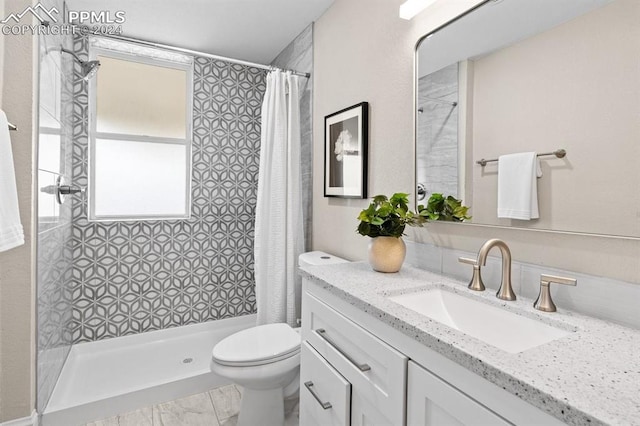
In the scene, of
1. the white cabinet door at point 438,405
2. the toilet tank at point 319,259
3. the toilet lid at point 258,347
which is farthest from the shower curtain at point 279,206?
the white cabinet door at point 438,405

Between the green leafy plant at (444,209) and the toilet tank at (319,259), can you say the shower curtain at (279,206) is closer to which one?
the toilet tank at (319,259)

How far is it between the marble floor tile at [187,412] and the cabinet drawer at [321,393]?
83 centimetres

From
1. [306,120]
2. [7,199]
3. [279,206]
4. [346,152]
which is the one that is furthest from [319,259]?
[7,199]

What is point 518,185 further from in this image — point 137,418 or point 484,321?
point 137,418

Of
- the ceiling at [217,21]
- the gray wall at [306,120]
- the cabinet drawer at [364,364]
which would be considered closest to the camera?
the cabinet drawer at [364,364]

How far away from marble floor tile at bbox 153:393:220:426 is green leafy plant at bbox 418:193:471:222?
1.61 meters

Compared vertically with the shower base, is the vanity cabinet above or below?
above

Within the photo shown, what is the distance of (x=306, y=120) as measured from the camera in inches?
100

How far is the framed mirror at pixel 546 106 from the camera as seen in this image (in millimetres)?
856

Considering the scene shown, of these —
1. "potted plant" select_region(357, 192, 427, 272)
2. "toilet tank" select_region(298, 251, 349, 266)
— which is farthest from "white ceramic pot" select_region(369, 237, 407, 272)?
"toilet tank" select_region(298, 251, 349, 266)

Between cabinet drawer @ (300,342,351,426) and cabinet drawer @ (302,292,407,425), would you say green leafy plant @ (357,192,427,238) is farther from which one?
cabinet drawer @ (300,342,351,426)

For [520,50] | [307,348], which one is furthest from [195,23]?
[307,348]

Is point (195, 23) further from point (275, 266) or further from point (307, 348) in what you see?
point (307, 348)

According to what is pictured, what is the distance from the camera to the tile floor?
1814 mm
